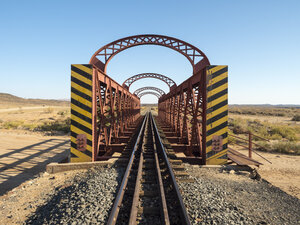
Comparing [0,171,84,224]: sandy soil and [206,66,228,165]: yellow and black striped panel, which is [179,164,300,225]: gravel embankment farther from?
[0,171,84,224]: sandy soil

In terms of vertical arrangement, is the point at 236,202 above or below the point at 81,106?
below

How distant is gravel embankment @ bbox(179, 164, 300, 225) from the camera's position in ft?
7.59

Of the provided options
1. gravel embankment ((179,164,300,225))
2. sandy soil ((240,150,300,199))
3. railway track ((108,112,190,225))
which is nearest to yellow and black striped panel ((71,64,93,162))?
railway track ((108,112,190,225))

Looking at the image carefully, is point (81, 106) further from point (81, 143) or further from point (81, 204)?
point (81, 204)

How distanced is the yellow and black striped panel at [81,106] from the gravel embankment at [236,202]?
2914mm

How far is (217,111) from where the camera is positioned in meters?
4.65

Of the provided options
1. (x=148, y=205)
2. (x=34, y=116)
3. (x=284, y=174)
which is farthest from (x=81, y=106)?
(x=34, y=116)

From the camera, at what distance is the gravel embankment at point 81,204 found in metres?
2.26

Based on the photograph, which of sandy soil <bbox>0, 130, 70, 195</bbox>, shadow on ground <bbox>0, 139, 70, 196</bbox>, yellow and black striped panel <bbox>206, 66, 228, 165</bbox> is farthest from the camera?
sandy soil <bbox>0, 130, 70, 195</bbox>

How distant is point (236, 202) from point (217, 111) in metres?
2.47

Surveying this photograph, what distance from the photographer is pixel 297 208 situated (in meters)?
2.68

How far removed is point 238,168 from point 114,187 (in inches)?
123

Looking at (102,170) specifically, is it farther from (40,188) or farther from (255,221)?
(255,221)

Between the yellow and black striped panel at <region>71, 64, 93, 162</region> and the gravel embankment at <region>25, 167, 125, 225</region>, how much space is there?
1242mm
